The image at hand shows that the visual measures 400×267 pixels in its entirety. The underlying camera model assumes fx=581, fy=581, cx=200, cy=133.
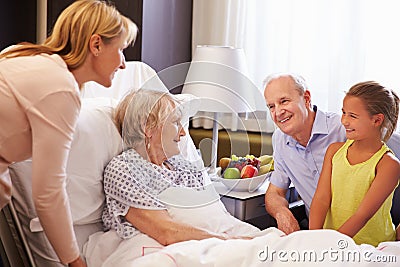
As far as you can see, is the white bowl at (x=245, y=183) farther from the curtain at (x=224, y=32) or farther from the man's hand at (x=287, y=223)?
the curtain at (x=224, y=32)

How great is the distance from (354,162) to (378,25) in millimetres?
1071

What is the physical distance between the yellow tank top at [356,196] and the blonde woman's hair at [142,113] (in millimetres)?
589

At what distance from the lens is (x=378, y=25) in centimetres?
274

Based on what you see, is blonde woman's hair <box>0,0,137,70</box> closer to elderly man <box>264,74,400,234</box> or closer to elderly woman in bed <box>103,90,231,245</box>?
elderly woman in bed <box>103,90,231,245</box>

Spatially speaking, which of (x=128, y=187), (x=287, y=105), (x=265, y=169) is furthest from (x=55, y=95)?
(x=265, y=169)

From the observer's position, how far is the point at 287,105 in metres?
2.12

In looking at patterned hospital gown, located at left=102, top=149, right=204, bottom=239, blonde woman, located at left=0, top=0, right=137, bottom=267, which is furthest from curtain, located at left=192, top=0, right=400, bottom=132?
blonde woman, located at left=0, top=0, right=137, bottom=267

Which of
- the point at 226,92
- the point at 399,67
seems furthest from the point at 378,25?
the point at 226,92

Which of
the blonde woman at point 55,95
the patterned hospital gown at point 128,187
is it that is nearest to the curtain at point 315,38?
the patterned hospital gown at point 128,187

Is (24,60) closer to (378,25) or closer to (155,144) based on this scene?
(155,144)

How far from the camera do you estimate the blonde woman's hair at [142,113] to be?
191cm

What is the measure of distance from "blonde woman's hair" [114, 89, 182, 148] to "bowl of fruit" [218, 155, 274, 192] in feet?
1.69

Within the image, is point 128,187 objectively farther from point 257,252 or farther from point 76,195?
point 257,252

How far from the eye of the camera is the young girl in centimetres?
185
